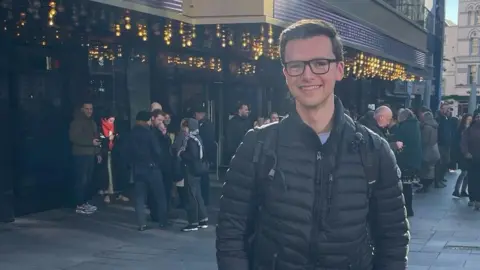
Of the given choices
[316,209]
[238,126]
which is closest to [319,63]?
[316,209]

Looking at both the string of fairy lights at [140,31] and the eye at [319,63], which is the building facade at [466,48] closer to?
the string of fairy lights at [140,31]

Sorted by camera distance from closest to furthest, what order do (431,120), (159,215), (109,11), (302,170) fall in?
(302,170), (109,11), (159,215), (431,120)

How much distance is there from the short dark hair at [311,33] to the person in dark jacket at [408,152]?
8.52m

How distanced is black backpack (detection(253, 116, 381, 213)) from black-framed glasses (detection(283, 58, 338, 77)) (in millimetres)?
251

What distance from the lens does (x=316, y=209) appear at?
2551mm

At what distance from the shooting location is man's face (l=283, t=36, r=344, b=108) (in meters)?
2.55

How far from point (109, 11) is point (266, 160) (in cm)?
718

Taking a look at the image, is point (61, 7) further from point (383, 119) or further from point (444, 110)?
point (444, 110)

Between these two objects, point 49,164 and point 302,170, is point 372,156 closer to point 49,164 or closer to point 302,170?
point 302,170

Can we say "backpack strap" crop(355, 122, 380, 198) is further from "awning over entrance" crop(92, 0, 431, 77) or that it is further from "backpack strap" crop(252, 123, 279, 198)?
"awning over entrance" crop(92, 0, 431, 77)

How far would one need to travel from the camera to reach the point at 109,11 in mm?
9203

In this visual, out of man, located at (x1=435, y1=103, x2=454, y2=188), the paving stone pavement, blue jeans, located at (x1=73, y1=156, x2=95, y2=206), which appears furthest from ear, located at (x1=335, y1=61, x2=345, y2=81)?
man, located at (x1=435, y1=103, x2=454, y2=188)

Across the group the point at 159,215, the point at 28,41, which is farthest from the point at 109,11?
the point at 159,215

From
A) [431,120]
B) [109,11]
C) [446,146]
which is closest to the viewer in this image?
[109,11]
